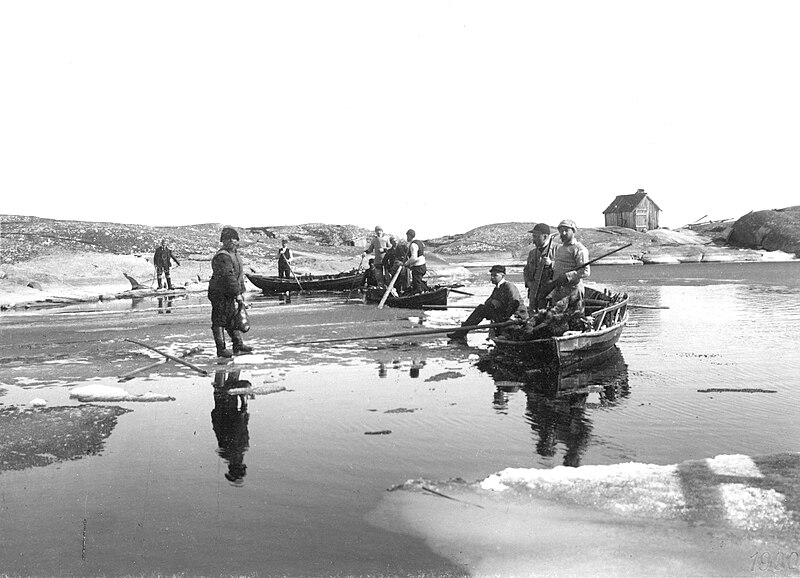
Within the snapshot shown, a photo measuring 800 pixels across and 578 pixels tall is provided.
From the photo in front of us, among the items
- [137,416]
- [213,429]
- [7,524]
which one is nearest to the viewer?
[7,524]

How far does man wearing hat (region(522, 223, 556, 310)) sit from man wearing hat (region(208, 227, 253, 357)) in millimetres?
5008

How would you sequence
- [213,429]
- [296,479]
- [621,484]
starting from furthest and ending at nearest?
[213,429] < [296,479] < [621,484]

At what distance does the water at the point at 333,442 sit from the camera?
4801mm

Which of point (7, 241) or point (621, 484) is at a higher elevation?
point (7, 241)

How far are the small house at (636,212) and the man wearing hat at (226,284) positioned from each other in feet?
294

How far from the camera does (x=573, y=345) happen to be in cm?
1080

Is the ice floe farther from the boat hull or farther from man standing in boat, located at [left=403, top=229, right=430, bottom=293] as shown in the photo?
the boat hull

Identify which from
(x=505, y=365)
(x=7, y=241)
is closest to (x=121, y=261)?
(x=7, y=241)

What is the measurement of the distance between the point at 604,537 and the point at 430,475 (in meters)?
1.86

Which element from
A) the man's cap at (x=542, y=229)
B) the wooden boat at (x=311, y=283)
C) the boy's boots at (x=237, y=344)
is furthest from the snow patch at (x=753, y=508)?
the wooden boat at (x=311, y=283)

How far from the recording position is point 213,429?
7906mm

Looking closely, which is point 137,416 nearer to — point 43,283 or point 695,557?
point 695,557

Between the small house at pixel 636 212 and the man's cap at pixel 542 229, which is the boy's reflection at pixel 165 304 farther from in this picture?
the small house at pixel 636 212

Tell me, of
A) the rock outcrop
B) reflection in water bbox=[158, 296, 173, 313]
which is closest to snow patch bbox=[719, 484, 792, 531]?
reflection in water bbox=[158, 296, 173, 313]
